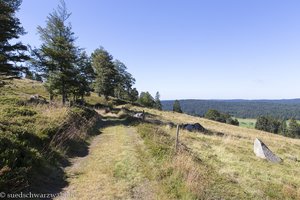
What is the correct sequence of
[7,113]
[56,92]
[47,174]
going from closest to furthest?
[47,174]
[7,113]
[56,92]

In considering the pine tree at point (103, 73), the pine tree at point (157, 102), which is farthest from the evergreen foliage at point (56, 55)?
the pine tree at point (157, 102)

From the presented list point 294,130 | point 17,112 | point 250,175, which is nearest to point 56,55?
point 17,112

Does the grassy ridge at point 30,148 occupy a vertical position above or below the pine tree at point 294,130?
above

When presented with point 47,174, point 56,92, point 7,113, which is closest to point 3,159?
point 47,174

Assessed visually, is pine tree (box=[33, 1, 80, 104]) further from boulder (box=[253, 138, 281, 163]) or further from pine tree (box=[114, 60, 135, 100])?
pine tree (box=[114, 60, 135, 100])

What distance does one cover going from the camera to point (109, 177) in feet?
32.1

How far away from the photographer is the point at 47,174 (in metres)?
9.61

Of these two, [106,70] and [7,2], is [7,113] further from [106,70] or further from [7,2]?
[106,70]

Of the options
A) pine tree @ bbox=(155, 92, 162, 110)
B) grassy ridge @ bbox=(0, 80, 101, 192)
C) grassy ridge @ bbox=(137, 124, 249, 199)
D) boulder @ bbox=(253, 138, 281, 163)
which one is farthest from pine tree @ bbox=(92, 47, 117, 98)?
pine tree @ bbox=(155, 92, 162, 110)

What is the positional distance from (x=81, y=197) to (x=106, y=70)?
53539 millimetres

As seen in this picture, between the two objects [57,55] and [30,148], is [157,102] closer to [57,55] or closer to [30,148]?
[57,55]

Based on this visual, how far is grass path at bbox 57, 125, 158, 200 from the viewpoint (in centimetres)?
838

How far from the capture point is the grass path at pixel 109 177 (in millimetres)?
8375

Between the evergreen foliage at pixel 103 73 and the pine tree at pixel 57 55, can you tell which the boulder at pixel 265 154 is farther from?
the evergreen foliage at pixel 103 73
